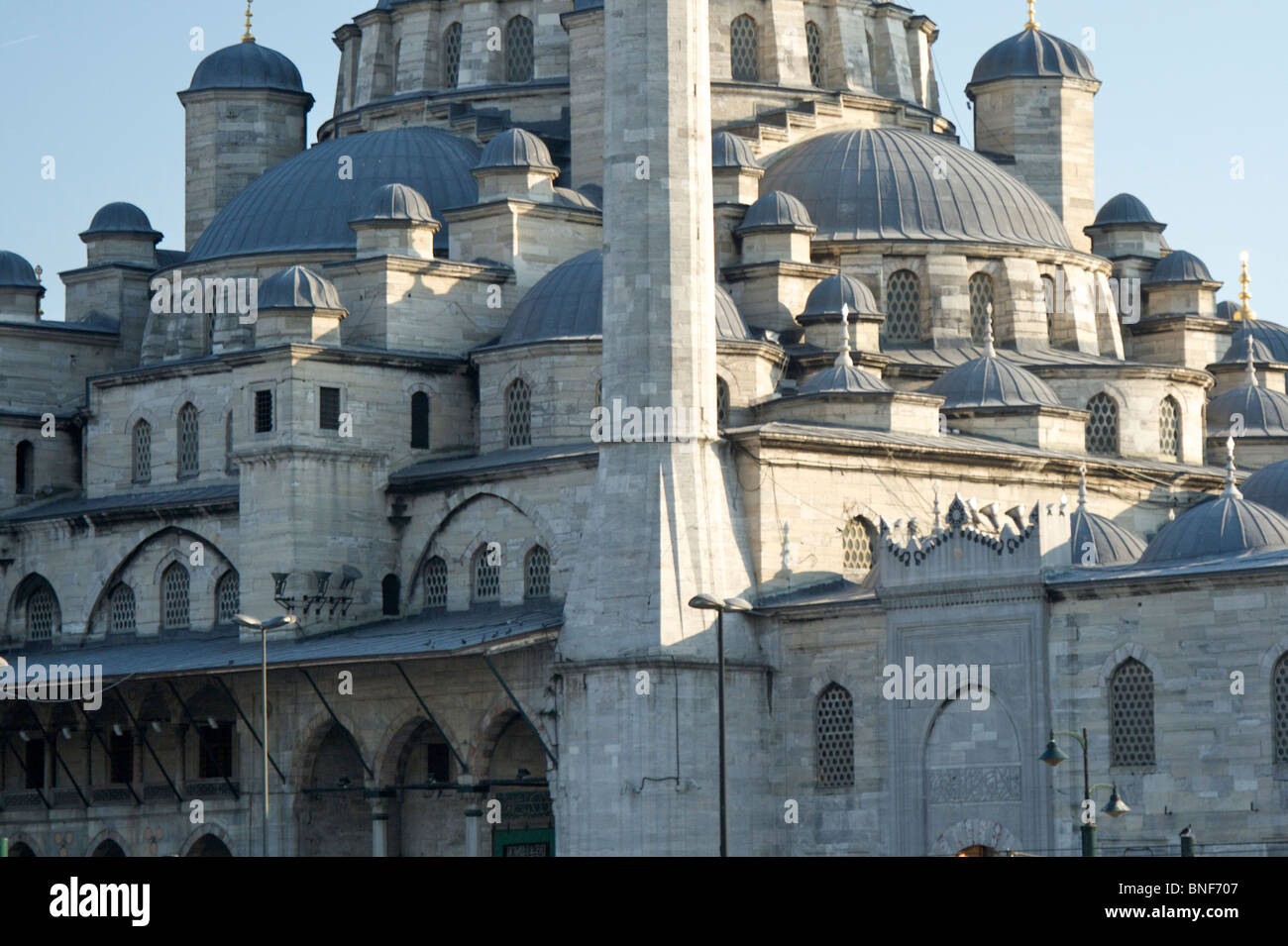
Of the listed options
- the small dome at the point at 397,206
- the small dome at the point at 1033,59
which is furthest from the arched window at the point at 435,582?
the small dome at the point at 1033,59

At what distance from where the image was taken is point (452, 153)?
61.7 meters

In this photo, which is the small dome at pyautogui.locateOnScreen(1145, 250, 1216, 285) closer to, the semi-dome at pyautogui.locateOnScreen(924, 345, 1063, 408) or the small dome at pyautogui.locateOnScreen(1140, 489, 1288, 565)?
the semi-dome at pyautogui.locateOnScreen(924, 345, 1063, 408)

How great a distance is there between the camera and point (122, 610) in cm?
5769

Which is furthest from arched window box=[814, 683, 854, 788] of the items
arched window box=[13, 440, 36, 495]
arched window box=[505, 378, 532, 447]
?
arched window box=[13, 440, 36, 495]

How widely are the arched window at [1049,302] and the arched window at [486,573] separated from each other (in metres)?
13.8

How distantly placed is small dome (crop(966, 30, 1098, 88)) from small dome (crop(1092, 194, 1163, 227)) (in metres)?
2.82

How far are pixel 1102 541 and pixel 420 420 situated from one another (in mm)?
13788

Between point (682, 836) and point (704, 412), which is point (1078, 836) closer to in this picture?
point (682, 836)

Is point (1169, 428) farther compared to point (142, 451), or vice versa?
point (1169, 428)

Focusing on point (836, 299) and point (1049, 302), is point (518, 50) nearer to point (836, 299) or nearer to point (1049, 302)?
point (836, 299)

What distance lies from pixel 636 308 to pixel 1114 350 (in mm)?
17092

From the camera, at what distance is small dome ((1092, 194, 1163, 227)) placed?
65.3 meters

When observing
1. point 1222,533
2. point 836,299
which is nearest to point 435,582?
point 836,299
